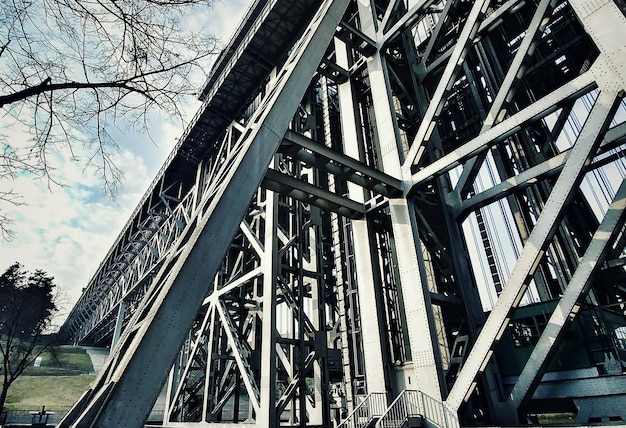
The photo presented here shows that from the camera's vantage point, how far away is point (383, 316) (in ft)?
28.6

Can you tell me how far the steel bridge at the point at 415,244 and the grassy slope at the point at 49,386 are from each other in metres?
27.1

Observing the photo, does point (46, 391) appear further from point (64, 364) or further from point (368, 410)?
point (368, 410)

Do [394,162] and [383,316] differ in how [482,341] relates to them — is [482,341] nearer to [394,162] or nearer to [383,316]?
[383,316]

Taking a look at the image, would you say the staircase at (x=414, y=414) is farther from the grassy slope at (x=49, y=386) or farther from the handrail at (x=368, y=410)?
the grassy slope at (x=49, y=386)

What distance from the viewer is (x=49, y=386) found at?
3762 centimetres

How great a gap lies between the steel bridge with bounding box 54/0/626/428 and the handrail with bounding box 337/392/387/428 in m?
0.05

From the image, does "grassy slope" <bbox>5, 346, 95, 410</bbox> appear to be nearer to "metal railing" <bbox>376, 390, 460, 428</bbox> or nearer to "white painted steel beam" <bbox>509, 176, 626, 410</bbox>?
"metal railing" <bbox>376, 390, 460, 428</bbox>

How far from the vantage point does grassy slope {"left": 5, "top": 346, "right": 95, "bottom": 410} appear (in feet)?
108

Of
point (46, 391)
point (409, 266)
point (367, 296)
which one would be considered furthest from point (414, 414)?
point (46, 391)

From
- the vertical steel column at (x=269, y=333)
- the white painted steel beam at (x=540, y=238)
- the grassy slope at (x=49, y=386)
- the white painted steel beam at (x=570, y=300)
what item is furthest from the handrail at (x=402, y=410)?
the grassy slope at (x=49, y=386)


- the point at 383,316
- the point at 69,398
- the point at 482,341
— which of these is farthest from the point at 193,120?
the point at 69,398

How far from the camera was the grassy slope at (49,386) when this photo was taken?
33.0 metres

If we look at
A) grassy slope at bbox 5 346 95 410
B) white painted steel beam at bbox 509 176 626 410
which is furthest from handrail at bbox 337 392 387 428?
grassy slope at bbox 5 346 95 410

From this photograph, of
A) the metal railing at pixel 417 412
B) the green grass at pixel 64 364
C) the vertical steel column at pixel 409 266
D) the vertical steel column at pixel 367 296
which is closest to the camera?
the metal railing at pixel 417 412
